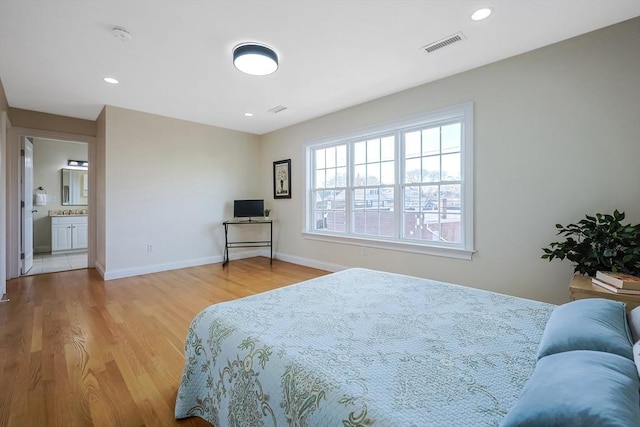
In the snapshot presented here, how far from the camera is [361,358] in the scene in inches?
40.2

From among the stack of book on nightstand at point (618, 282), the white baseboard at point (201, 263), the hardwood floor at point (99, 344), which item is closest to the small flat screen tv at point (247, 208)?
the white baseboard at point (201, 263)

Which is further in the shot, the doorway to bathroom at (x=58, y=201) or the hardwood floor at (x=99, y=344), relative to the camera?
the doorway to bathroom at (x=58, y=201)

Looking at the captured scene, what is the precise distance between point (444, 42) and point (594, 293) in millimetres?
2317

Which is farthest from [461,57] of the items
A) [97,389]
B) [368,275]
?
[97,389]

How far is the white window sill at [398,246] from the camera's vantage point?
3250 mm

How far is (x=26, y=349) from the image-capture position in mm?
2211

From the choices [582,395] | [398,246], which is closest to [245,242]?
[398,246]

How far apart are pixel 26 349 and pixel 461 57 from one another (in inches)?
180

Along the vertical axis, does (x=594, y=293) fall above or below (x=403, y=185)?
below

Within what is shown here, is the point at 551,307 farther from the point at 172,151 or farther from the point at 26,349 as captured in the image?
the point at 172,151

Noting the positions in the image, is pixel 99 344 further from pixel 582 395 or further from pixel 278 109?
pixel 278 109

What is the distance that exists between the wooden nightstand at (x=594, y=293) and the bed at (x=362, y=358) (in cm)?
77

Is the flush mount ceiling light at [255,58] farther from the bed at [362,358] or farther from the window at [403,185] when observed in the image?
the bed at [362,358]

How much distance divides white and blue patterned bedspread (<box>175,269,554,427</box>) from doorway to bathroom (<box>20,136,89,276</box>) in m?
6.07
